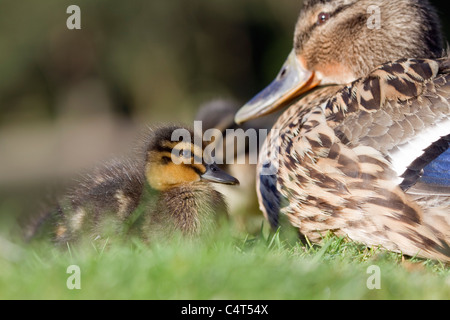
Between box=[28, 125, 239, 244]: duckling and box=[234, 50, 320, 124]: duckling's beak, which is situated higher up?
box=[234, 50, 320, 124]: duckling's beak

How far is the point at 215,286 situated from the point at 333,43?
2.74 m

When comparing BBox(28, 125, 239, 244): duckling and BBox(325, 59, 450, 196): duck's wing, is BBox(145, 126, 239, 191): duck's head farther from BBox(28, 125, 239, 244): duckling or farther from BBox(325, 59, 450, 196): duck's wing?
BBox(325, 59, 450, 196): duck's wing

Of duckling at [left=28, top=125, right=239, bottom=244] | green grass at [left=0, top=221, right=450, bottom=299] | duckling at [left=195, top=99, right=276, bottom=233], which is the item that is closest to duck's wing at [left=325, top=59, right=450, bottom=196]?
green grass at [left=0, top=221, right=450, bottom=299]

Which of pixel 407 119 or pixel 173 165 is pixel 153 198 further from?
pixel 407 119

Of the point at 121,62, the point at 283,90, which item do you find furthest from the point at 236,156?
the point at 121,62

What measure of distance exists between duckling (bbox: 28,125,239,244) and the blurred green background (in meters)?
11.2

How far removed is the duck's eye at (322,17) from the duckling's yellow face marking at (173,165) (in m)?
1.66

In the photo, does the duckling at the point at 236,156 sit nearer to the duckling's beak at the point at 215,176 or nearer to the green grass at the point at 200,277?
the duckling's beak at the point at 215,176

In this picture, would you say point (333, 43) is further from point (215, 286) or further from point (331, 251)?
point (215, 286)

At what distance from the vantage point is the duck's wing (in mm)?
3664

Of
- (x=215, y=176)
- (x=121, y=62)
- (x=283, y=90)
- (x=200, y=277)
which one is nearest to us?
(x=200, y=277)

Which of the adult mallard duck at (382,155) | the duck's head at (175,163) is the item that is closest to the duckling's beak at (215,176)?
the duck's head at (175,163)

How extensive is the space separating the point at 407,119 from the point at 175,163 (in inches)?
48.4

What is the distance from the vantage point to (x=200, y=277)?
8.64ft
